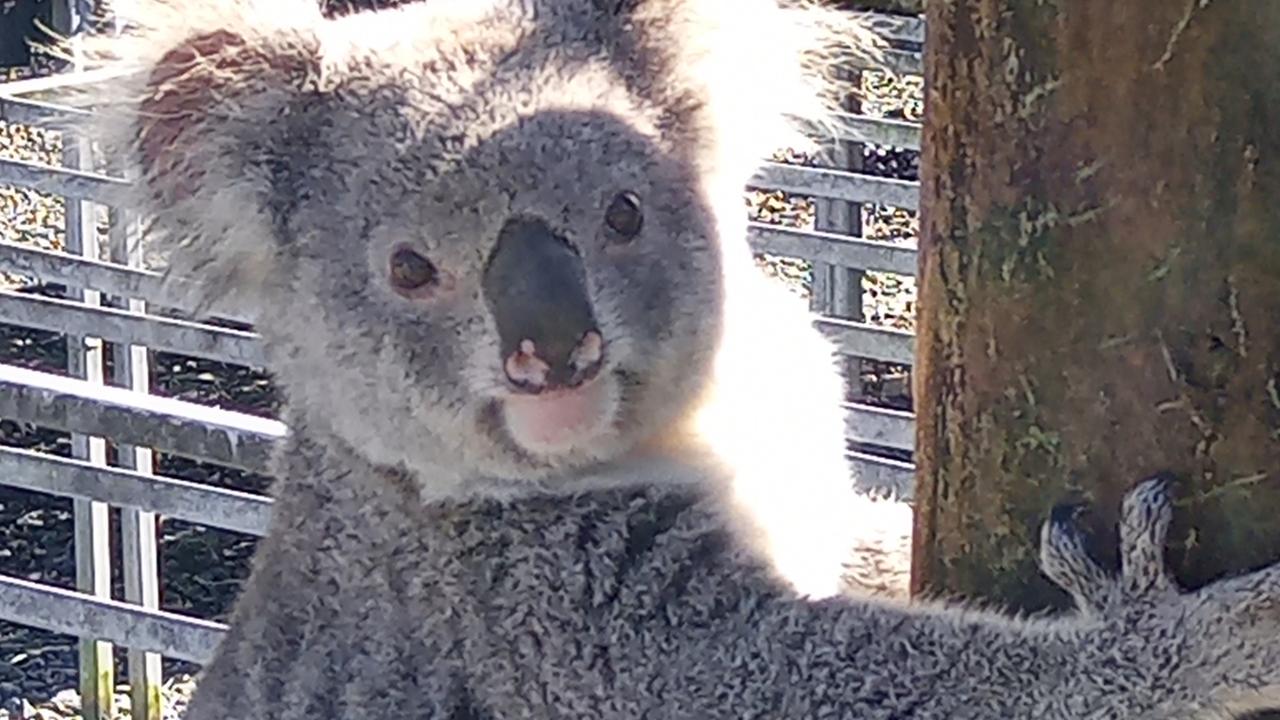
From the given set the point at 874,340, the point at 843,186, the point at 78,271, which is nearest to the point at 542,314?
the point at 874,340

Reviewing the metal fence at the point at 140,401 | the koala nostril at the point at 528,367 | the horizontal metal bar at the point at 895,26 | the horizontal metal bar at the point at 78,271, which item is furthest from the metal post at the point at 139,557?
the koala nostril at the point at 528,367

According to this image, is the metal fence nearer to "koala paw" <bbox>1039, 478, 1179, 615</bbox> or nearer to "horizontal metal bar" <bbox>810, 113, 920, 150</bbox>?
"horizontal metal bar" <bbox>810, 113, 920, 150</bbox>

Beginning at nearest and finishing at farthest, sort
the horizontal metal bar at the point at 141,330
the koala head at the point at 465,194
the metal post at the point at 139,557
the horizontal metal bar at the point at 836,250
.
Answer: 1. the koala head at the point at 465,194
2. the horizontal metal bar at the point at 141,330
3. the horizontal metal bar at the point at 836,250
4. the metal post at the point at 139,557

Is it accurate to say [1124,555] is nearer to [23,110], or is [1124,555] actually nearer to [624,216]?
[624,216]

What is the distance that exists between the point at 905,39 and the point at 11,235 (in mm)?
3626

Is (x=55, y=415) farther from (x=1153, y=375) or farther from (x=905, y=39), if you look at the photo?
(x=905, y=39)

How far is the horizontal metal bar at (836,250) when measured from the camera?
3.70m

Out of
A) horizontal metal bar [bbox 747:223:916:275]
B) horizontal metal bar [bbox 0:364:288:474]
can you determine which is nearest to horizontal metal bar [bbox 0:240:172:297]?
horizontal metal bar [bbox 0:364:288:474]

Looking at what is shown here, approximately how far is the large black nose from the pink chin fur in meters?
0.02

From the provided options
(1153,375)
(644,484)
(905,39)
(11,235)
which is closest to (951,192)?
(1153,375)

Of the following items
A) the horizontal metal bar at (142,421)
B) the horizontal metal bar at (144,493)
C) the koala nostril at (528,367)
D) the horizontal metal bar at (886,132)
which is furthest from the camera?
the horizontal metal bar at (886,132)

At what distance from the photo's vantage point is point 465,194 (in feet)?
7.01

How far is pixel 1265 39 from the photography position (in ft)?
4.68

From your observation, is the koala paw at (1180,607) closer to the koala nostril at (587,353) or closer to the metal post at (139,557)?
the koala nostril at (587,353)
